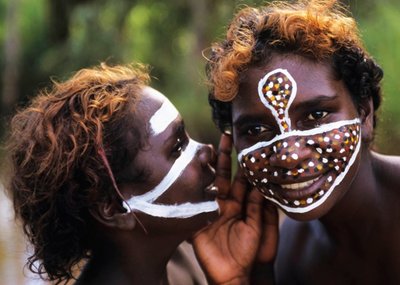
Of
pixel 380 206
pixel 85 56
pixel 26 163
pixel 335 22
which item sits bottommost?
pixel 85 56

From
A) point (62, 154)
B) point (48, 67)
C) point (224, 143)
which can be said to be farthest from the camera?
point (48, 67)

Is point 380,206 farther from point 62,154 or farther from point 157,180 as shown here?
point 62,154

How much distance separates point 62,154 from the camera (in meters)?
2.23

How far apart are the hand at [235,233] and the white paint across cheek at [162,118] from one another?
0.31 metres

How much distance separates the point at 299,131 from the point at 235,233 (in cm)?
60

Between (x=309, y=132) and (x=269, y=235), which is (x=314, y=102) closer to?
(x=309, y=132)

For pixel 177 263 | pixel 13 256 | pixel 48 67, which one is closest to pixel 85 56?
pixel 48 67

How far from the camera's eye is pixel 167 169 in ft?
7.81

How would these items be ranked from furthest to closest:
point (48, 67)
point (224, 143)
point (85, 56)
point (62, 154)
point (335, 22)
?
point (48, 67)
point (85, 56)
point (224, 143)
point (335, 22)
point (62, 154)

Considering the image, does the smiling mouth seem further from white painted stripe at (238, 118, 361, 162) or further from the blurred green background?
the blurred green background

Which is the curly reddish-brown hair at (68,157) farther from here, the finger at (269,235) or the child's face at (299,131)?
the finger at (269,235)

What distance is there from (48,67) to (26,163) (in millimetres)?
8062

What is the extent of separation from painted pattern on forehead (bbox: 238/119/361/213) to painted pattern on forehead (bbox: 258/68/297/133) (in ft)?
0.15

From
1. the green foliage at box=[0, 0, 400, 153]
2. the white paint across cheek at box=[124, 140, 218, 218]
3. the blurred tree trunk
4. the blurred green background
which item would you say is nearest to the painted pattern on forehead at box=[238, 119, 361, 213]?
the white paint across cheek at box=[124, 140, 218, 218]
